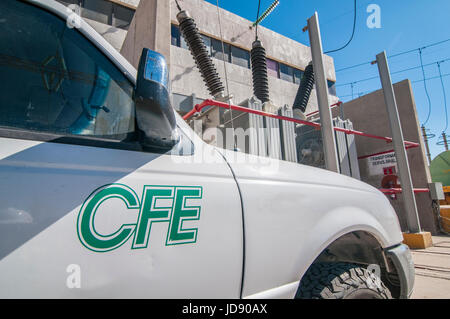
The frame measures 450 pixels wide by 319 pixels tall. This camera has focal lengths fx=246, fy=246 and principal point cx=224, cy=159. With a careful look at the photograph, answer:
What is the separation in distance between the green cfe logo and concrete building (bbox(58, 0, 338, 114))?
4711mm

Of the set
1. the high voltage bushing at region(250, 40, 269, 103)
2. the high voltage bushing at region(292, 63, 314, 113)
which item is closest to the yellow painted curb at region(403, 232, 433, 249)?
the high voltage bushing at region(292, 63, 314, 113)

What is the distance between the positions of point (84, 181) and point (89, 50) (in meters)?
0.57

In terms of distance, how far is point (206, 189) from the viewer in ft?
3.23

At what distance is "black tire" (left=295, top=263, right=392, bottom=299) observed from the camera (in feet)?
4.00

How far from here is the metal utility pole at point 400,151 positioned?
4.95 m

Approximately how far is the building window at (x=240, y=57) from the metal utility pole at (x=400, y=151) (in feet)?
23.7

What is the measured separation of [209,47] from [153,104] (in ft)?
36.1

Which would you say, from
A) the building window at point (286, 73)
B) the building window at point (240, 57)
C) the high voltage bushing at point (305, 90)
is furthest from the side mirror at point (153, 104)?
the building window at point (286, 73)

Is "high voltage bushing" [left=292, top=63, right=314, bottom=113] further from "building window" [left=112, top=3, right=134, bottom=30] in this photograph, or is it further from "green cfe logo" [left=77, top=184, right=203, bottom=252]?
"building window" [left=112, top=3, right=134, bottom=30]

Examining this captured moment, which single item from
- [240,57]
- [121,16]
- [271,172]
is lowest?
[271,172]

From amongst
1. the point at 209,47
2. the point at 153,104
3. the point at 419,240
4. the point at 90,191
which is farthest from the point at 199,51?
the point at 209,47

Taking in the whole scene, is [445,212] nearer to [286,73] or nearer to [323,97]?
[323,97]

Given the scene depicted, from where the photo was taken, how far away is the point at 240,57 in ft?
38.7

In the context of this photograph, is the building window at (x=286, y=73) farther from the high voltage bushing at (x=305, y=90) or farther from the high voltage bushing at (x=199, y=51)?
the high voltage bushing at (x=199, y=51)
